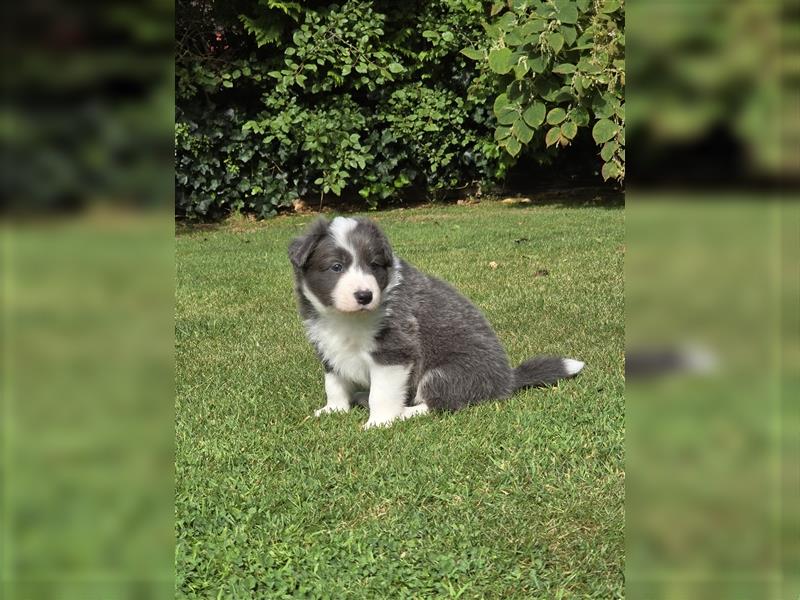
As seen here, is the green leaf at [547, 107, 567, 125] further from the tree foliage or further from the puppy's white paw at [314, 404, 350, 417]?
the puppy's white paw at [314, 404, 350, 417]

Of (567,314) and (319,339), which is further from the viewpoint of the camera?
(567,314)

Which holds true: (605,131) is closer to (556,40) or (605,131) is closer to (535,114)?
(556,40)

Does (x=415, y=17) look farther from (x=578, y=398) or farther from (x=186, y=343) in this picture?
(x=578, y=398)

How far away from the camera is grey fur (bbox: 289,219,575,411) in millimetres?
4465

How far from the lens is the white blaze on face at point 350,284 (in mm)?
4246

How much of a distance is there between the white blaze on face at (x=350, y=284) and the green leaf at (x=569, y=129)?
8108 millimetres

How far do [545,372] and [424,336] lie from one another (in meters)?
0.73

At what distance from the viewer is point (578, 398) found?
4410 mm

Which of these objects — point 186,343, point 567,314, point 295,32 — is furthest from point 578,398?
point 295,32

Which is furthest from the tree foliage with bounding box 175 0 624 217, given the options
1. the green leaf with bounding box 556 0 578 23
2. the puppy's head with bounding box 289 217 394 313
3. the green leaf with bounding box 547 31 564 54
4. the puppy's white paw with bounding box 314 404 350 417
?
the puppy's white paw with bounding box 314 404 350 417
